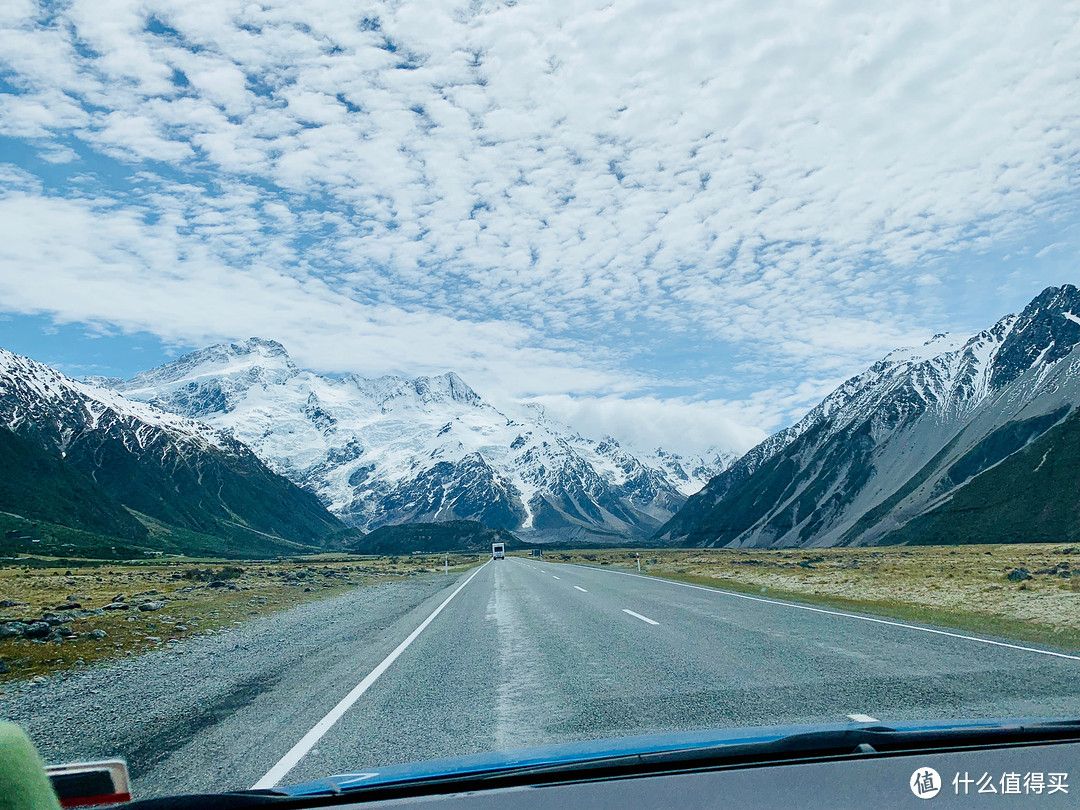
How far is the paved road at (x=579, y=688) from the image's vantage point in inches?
248

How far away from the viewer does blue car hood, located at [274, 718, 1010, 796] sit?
13.1 feet

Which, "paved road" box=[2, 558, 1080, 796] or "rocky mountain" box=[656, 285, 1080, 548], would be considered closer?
"paved road" box=[2, 558, 1080, 796]

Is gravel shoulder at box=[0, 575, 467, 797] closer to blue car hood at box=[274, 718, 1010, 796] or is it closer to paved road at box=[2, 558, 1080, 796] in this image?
paved road at box=[2, 558, 1080, 796]

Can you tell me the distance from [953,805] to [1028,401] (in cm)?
17930

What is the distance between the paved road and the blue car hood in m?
1.56

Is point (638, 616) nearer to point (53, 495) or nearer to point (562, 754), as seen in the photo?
point (562, 754)

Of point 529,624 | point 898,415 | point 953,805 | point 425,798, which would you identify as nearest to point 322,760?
point 425,798

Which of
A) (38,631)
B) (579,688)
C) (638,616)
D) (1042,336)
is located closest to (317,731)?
(579,688)

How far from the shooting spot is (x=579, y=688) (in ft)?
27.9

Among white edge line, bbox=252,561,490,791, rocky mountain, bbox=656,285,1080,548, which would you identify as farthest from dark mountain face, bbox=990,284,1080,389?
white edge line, bbox=252,561,490,791

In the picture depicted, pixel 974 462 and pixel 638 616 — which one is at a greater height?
pixel 974 462

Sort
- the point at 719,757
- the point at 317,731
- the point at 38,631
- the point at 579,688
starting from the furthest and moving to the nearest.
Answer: the point at 38,631 → the point at 579,688 → the point at 317,731 → the point at 719,757

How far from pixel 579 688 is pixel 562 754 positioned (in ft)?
14.3

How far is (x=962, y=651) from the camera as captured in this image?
1030 cm
